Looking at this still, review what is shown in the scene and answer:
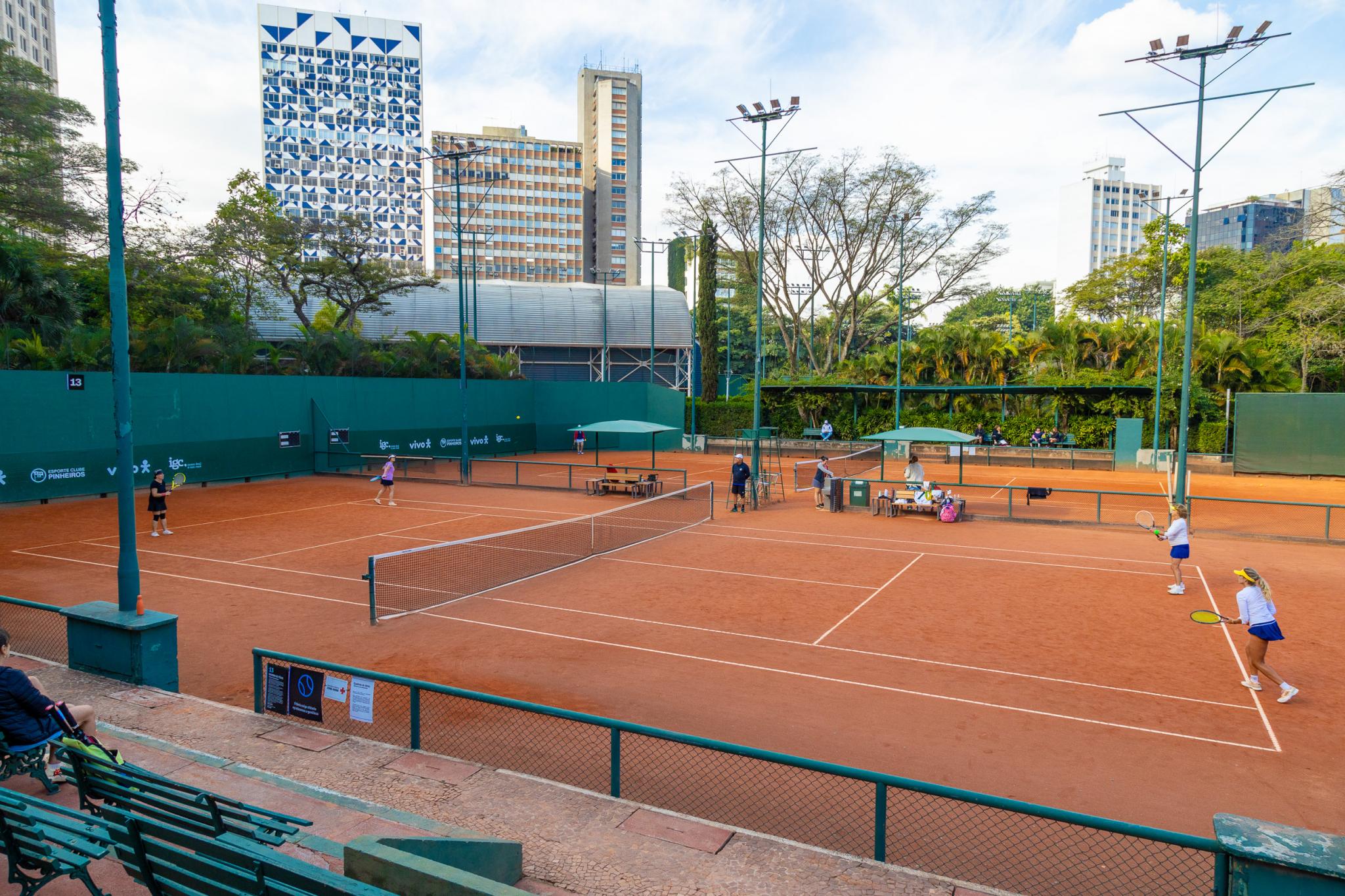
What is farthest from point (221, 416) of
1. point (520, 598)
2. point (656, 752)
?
point (656, 752)

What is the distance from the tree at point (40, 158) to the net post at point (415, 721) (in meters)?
37.3

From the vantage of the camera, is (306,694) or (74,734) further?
(306,694)

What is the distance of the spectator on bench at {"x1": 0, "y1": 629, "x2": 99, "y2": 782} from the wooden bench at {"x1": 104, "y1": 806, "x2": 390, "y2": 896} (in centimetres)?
195

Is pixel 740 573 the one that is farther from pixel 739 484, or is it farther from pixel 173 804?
pixel 173 804

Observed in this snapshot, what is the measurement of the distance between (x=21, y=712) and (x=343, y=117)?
15650cm

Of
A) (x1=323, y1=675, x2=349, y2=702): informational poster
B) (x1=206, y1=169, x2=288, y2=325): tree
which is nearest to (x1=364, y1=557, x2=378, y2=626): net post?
(x1=323, y1=675, x2=349, y2=702): informational poster

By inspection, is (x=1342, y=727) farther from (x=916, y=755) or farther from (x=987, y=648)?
(x=916, y=755)

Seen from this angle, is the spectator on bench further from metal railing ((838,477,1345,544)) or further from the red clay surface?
metal railing ((838,477,1345,544))

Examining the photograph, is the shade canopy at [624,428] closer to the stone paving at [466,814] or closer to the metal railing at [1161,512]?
the metal railing at [1161,512]

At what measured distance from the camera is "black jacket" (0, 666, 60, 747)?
5.89 meters

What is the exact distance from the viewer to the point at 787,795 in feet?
24.2

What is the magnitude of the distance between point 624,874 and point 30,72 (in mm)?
44768

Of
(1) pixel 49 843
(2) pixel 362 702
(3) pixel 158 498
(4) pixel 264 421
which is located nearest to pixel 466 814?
(2) pixel 362 702

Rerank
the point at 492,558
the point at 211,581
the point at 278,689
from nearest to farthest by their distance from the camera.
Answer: the point at 278,689, the point at 211,581, the point at 492,558
